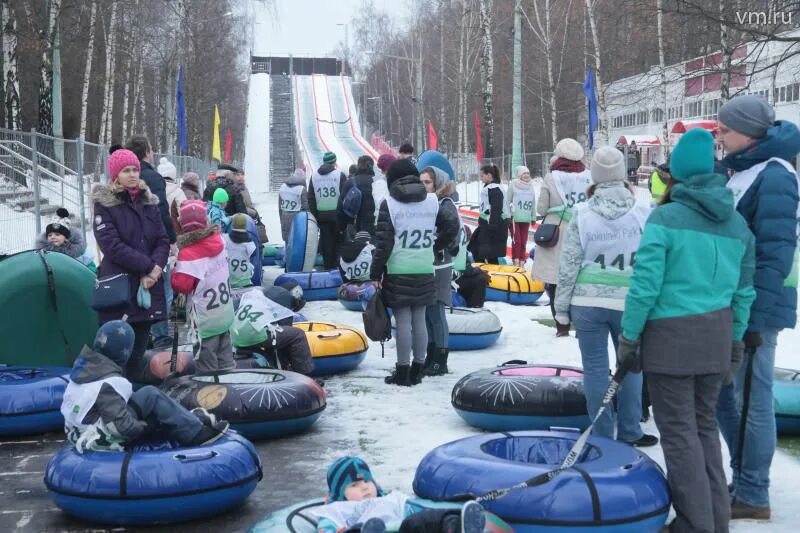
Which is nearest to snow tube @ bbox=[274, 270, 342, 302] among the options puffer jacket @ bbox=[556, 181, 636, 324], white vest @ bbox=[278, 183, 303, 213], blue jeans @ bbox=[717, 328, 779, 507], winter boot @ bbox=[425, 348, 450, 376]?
white vest @ bbox=[278, 183, 303, 213]

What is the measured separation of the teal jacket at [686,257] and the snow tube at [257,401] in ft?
9.81

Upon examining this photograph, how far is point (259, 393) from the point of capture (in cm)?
698

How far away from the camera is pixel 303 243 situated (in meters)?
14.9

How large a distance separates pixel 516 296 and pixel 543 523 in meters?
9.03

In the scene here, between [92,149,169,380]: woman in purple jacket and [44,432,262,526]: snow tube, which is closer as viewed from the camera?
[44,432,262,526]: snow tube

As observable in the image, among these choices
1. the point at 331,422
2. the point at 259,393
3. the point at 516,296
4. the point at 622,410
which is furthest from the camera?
the point at 516,296

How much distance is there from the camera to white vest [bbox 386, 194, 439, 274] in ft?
27.6

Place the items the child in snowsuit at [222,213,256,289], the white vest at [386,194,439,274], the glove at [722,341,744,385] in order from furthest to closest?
1. the child in snowsuit at [222,213,256,289]
2. the white vest at [386,194,439,274]
3. the glove at [722,341,744,385]

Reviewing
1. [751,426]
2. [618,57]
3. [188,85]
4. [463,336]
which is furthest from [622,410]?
[618,57]

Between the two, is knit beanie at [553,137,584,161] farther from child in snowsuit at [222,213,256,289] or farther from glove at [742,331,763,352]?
glove at [742,331,763,352]

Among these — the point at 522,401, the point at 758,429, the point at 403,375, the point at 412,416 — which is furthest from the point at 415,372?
the point at 758,429

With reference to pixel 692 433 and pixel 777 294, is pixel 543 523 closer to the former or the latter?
pixel 692 433

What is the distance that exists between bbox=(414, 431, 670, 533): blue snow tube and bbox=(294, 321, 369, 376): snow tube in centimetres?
384

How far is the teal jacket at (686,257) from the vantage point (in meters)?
4.61
